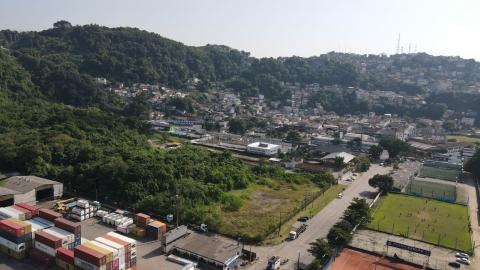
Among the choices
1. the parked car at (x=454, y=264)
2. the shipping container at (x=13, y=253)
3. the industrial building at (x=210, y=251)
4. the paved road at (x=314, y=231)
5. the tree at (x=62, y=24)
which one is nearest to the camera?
the shipping container at (x=13, y=253)

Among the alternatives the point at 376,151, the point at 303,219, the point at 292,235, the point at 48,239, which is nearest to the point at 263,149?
the point at 376,151

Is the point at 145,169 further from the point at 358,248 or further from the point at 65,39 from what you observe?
the point at 65,39

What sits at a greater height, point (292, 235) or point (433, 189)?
point (433, 189)

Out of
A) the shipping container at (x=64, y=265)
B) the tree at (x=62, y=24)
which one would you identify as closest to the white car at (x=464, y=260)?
the shipping container at (x=64, y=265)

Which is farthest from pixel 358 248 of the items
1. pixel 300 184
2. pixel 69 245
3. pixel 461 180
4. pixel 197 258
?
pixel 461 180

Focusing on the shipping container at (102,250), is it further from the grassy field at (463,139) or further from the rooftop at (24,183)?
the grassy field at (463,139)

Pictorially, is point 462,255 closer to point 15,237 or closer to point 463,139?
point 15,237

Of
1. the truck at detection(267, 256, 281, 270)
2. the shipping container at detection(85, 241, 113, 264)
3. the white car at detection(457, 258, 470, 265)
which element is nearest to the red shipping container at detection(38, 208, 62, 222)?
the shipping container at detection(85, 241, 113, 264)
